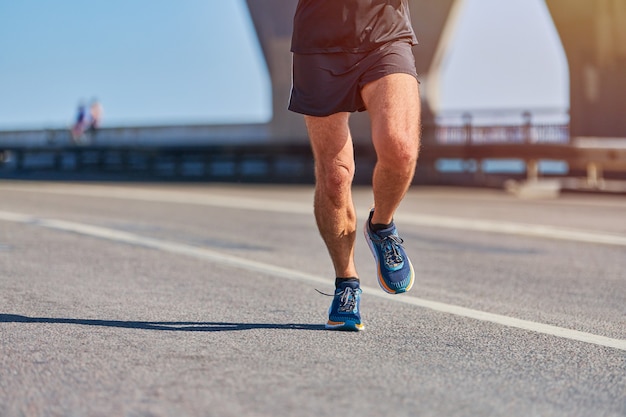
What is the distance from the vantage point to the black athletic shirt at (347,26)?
173 inches

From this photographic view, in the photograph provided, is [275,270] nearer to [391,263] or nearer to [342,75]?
[391,263]

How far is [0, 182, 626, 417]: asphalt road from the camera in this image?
9.53 ft

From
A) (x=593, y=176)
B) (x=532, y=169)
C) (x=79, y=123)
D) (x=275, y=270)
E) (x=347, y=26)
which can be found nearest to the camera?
(x=347, y=26)

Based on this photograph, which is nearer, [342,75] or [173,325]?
[173,325]

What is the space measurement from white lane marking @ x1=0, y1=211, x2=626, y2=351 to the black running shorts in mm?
1063

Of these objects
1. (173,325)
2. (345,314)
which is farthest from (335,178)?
(173,325)

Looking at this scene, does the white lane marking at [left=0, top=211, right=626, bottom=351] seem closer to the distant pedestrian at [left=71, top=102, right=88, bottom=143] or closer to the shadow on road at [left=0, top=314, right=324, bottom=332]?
the shadow on road at [left=0, top=314, right=324, bottom=332]

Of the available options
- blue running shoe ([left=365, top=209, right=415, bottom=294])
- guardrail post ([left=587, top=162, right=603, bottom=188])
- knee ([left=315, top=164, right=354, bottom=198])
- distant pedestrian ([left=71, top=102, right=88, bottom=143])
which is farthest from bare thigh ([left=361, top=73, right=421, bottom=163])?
distant pedestrian ([left=71, top=102, right=88, bottom=143])

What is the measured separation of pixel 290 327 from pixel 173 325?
46 cm

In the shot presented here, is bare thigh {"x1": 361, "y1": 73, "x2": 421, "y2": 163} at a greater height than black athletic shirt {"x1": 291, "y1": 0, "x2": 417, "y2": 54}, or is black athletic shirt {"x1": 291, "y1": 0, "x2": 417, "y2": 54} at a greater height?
black athletic shirt {"x1": 291, "y1": 0, "x2": 417, "y2": 54}

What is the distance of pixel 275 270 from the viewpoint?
6324 millimetres

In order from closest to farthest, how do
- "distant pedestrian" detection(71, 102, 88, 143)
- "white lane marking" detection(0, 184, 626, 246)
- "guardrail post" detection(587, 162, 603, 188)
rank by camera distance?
"white lane marking" detection(0, 184, 626, 246)
"guardrail post" detection(587, 162, 603, 188)
"distant pedestrian" detection(71, 102, 88, 143)

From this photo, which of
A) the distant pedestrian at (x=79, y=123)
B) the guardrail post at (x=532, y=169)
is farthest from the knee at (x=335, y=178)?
the distant pedestrian at (x=79, y=123)

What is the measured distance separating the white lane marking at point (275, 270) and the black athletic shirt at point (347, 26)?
4.06 feet
